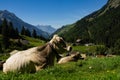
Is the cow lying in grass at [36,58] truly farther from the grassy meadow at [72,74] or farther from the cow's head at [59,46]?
the grassy meadow at [72,74]

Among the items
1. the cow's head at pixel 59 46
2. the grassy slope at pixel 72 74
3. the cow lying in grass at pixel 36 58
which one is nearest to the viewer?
the grassy slope at pixel 72 74

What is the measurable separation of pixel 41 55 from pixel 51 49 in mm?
654

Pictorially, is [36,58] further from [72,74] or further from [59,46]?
[72,74]

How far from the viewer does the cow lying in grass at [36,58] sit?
1579 cm

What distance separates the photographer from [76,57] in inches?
1544

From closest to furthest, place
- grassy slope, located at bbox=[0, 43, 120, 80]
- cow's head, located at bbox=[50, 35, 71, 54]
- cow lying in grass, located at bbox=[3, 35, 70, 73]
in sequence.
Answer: grassy slope, located at bbox=[0, 43, 120, 80]
cow lying in grass, located at bbox=[3, 35, 70, 73]
cow's head, located at bbox=[50, 35, 71, 54]

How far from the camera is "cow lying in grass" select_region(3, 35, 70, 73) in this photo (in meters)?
15.8

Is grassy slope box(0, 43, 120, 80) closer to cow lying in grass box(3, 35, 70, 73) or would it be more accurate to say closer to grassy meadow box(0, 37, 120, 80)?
grassy meadow box(0, 37, 120, 80)

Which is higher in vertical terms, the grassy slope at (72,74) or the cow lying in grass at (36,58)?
the cow lying in grass at (36,58)

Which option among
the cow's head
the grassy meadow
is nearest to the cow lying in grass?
the cow's head

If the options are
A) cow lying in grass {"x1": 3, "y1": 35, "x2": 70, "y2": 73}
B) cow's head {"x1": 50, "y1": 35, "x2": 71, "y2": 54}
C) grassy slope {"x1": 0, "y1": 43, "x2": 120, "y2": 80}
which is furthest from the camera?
cow's head {"x1": 50, "y1": 35, "x2": 71, "y2": 54}

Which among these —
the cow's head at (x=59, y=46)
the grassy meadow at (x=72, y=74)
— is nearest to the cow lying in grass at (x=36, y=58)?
the cow's head at (x=59, y=46)

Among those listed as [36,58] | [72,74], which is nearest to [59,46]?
[36,58]

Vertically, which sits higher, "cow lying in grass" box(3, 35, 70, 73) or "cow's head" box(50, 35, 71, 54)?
"cow's head" box(50, 35, 71, 54)
